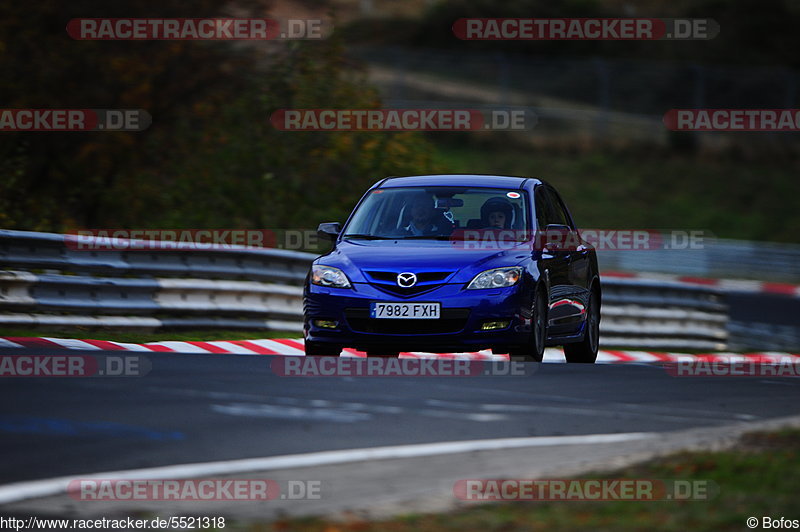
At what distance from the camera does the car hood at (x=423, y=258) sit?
11555 mm

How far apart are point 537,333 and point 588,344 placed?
88.7 inches

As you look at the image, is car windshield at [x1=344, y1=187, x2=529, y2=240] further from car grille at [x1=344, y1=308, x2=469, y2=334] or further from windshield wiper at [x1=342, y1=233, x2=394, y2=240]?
car grille at [x1=344, y1=308, x2=469, y2=334]

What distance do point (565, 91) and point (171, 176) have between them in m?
23.7

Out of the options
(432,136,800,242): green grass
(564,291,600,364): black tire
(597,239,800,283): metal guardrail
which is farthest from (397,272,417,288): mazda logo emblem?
(432,136,800,242): green grass

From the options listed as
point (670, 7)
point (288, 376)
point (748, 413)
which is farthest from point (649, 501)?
point (670, 7)

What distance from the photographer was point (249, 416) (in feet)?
28.1

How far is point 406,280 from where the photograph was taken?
11469 millimetres

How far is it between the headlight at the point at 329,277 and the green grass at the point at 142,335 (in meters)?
2.38

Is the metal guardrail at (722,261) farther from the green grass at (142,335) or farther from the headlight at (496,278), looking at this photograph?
the headlight at (496,278)

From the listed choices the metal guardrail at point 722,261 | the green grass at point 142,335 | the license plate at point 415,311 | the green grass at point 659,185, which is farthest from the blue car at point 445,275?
the green grass at point 659,185

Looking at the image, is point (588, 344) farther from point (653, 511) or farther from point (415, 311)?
point (653, 511)

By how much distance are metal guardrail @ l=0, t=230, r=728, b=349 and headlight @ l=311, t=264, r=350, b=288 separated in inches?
113

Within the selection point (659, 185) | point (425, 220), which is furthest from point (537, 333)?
point (659, 185)

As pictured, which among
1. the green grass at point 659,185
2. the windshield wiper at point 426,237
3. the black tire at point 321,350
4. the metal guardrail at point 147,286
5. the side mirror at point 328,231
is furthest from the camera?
the green grass at point 659,185
